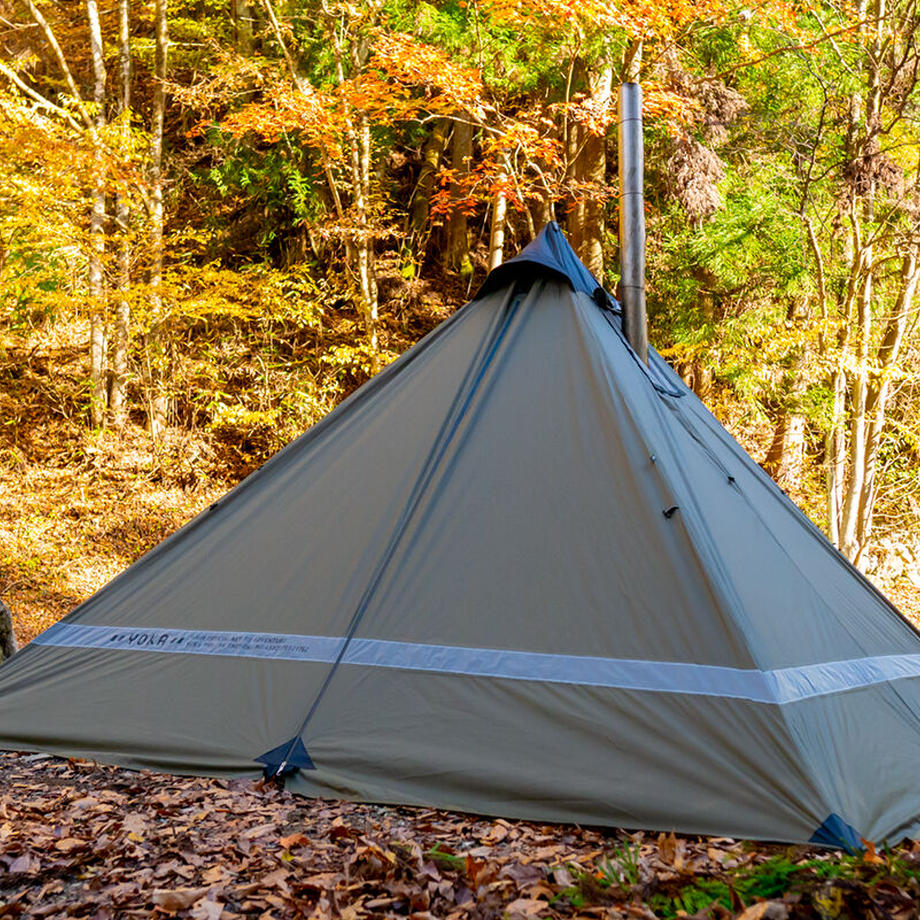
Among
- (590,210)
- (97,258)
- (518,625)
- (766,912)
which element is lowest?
(766,912)

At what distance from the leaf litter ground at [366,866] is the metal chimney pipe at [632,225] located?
236cm

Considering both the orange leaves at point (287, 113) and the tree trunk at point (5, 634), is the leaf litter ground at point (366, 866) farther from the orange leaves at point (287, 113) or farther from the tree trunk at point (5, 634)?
the orange leaves at point (287, 113)

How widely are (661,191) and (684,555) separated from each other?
9069 millimetres

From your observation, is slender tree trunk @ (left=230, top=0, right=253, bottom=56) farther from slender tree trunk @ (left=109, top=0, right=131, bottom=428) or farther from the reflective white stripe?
the reflective white stripe

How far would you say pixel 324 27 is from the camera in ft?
37.4

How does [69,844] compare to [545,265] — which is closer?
[69,844]

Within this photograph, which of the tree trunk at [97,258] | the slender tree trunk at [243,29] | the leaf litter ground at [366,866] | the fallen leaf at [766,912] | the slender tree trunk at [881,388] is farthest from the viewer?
the slender tree trunk at [243,29]

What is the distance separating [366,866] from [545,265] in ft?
8.76

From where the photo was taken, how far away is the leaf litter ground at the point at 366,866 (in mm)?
2338

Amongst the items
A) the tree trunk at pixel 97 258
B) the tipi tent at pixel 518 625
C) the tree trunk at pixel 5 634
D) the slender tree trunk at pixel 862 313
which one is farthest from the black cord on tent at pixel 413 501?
the tree trunk at pixel 97 258

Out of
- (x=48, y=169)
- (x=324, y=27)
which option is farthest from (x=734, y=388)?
(x=48, y=169)

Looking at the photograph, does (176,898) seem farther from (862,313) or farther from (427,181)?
(427,181)

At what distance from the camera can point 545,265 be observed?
4363 millimetres

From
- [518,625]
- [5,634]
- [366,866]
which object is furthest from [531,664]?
[5,634]
